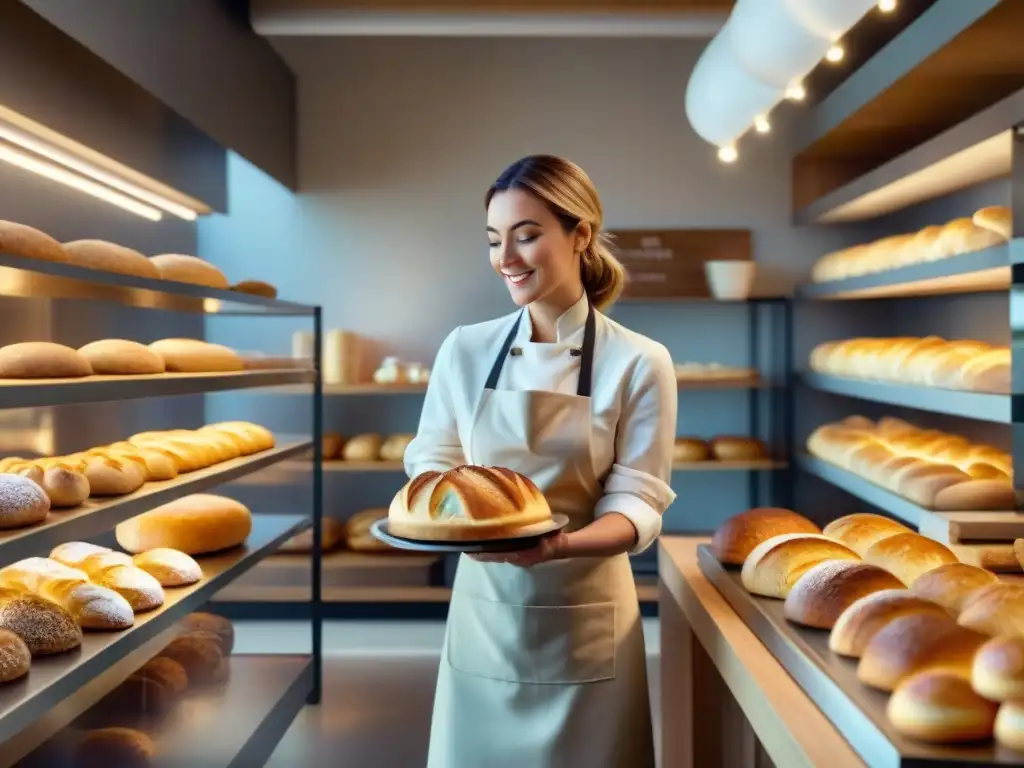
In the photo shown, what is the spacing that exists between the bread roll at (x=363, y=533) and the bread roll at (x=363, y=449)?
27cm

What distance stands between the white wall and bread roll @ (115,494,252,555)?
2.18m


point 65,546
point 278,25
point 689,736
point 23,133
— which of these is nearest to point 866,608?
point 689,736

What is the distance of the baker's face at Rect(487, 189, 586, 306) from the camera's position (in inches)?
63.4

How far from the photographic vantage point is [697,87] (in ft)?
12.8

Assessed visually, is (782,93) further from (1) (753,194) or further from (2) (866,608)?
(2) (866,608)

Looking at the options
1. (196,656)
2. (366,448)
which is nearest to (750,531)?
(196,656)

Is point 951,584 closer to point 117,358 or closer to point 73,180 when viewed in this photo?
point 117,358

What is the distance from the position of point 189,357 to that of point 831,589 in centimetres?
175

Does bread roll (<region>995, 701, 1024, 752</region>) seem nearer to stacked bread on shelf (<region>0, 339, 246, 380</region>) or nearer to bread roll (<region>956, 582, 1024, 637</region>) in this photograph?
bread roll (<region>956, 582, 1024, 637</region>)

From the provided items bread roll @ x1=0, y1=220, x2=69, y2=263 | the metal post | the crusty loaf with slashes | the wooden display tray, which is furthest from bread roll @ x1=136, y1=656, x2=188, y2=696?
the wooden display tray

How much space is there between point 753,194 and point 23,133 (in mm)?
3273

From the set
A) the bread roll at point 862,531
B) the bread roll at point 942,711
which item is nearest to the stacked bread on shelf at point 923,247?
the bread roll at point 862,531

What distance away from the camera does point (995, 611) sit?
121 centimetres

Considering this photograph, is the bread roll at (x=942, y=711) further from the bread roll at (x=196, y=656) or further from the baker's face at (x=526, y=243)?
the bread roll at (x=196, y=656)
